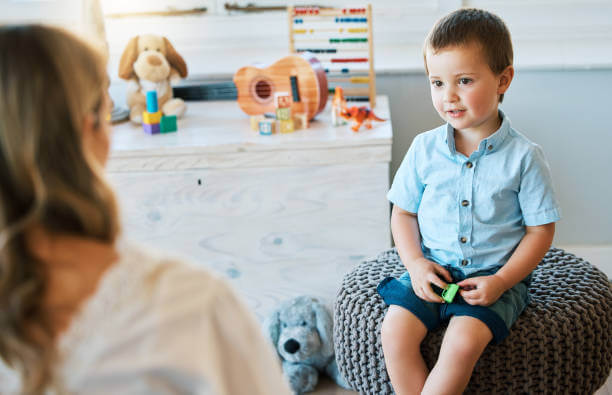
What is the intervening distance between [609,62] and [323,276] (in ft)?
3.17

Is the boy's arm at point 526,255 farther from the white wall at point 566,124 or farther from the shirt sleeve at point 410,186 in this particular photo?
the white wall at point 566,124

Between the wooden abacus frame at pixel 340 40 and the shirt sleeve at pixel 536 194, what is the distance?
637mm

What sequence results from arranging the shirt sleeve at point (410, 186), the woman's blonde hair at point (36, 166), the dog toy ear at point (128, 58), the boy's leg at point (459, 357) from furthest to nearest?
1. the dog toy ear at point (128, 58)
2. the shirt sleeve at point (410, 186)
3. the boy's leg at point (459, 357)
4. the woman's blonde hair at point (36, 166)

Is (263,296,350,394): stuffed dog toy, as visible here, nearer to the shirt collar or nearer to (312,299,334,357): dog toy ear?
(312,299,334,357): dog toy ear

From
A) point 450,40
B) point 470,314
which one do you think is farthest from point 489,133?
point 470,314

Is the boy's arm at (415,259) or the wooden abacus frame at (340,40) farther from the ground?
the wooden abacus frame at (340,40)

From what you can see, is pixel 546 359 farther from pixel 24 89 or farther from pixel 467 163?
pixel 24 89

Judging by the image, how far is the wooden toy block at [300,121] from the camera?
163cm

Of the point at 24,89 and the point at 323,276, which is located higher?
the point at 24,89

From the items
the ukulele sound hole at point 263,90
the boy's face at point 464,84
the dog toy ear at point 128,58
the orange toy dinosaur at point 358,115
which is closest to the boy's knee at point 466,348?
the boy's face at point 464,84

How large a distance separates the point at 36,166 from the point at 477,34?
0.81m

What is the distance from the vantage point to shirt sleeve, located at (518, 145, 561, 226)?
1.15m

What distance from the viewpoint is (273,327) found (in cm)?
158

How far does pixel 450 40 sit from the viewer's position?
115 cm
